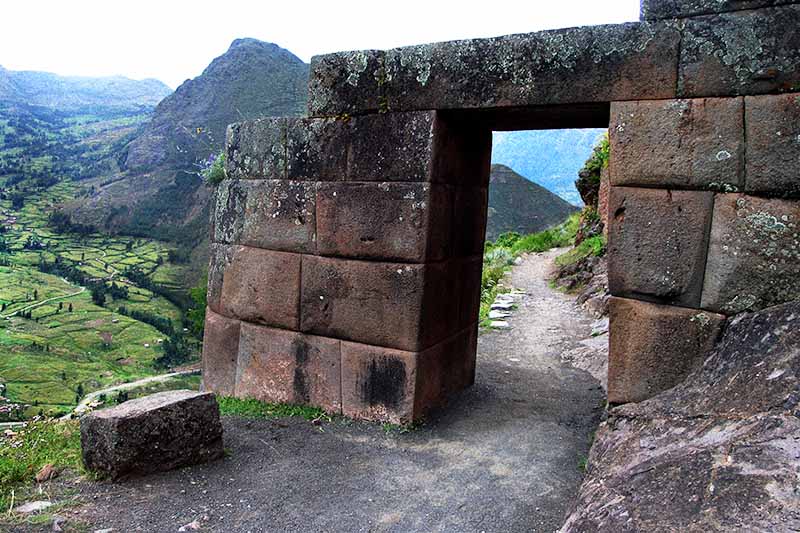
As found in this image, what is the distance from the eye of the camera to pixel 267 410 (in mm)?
5395

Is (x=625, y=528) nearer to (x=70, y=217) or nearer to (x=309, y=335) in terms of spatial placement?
(x=309, y=335)

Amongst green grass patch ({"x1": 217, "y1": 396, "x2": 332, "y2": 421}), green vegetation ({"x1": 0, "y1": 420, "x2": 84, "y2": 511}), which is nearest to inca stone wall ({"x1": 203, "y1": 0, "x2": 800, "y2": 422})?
green grass patch ({"x1": 217, "y1": 396, "x2": 332, "y2": 421})

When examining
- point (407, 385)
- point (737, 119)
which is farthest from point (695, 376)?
point (407, 385)

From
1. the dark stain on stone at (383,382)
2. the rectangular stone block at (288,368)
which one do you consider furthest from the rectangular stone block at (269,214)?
the dark stain on stone at (383,382)

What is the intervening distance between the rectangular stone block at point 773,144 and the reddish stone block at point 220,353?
464cm

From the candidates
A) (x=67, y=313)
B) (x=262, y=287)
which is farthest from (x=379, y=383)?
(x=67, y=313)

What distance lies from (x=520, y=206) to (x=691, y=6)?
3500 centimetres

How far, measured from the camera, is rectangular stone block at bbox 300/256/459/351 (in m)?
4.87

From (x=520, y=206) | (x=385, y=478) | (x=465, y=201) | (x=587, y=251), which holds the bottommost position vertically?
(x=385, y=478)

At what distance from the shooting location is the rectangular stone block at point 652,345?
3754 millimetres

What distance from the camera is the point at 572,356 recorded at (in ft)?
26.0

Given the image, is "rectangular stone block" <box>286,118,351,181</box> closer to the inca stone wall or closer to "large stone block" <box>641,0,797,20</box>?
the inca stone wall

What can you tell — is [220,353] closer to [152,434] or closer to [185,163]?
[152,434]

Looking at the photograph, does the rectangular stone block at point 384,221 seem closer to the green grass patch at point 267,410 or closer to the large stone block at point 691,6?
the green grass patch at point 267,410
